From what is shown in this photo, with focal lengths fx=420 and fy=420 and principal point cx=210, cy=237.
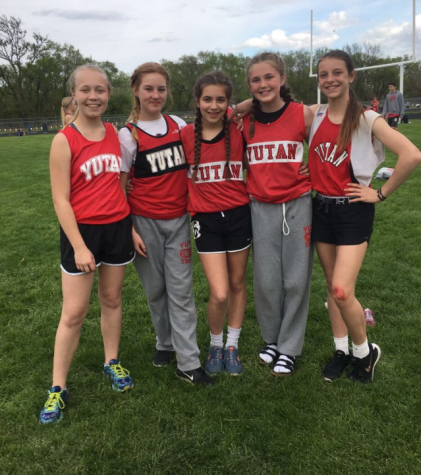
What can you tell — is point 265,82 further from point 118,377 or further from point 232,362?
point 118,377

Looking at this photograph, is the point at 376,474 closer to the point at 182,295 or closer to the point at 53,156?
the point at 182,295

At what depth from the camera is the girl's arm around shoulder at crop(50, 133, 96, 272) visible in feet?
7.95

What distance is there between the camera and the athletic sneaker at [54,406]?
8.50 ft

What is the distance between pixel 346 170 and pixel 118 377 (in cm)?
206

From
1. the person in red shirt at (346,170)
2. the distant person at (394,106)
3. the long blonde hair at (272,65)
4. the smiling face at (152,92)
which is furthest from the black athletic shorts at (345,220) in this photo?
the distant person at (394,106)

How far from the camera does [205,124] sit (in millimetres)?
2809

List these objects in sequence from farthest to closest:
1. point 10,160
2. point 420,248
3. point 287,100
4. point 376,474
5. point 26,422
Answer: point 10,160 < point 420,248 < point 287,100 < point 26,422 < point 376,474

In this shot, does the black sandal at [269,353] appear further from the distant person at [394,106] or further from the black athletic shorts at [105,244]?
the distant person at [394,106]

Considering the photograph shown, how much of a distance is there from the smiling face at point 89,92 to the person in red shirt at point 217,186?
58 cm

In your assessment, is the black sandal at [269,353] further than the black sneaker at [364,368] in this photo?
Yes

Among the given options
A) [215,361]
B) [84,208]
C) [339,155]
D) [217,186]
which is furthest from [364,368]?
[84,208]

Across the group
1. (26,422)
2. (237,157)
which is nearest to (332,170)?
(237,157)

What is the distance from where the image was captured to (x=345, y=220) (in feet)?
8.71

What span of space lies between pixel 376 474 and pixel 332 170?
172 centimetres
